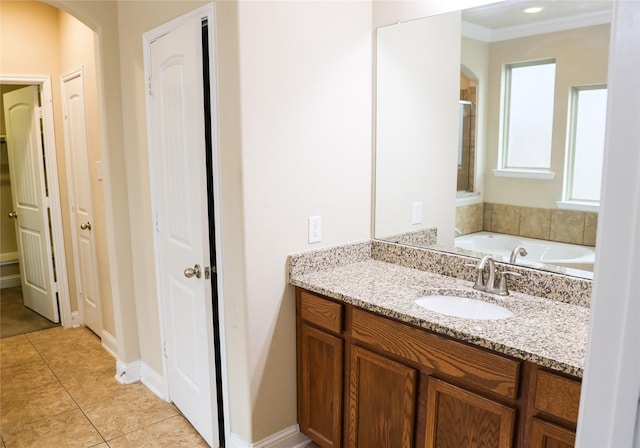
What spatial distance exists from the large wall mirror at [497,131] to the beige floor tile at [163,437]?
1456mm

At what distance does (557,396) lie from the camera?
1408mm

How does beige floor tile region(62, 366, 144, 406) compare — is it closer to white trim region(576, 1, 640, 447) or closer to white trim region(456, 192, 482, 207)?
white trim region(456, 192, 482, 207)

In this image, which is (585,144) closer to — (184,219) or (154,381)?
(184,219)

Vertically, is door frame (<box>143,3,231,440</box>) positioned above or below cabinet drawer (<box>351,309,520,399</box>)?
above

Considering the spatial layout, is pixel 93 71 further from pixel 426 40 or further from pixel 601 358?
pixel 601 358

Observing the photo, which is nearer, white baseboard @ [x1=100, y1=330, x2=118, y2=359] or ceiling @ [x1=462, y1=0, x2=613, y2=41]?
ceiling @ [x1=462, y1=0, x2=613, y2=41]

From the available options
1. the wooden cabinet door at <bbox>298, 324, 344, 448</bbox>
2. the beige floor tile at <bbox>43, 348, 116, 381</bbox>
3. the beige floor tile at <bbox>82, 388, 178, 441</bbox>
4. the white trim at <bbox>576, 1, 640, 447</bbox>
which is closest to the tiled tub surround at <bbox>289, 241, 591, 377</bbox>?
the wooden cabinet door at <bbox>298, 324, 344, 448</bbox>

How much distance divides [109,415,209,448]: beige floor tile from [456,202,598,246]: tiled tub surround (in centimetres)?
175

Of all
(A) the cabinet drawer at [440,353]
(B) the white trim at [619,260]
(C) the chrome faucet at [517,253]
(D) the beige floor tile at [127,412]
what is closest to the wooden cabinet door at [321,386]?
(A) the cabinet drawer at [440,353]

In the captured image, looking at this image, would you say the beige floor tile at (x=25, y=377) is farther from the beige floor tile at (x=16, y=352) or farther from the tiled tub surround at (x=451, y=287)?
the tiled tub surround at (x=451, y=287)

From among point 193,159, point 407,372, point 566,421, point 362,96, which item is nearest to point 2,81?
point 193,159

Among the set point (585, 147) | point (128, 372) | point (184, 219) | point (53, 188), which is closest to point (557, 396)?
point (585, 147)

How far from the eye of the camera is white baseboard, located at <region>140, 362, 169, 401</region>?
295 centimetres

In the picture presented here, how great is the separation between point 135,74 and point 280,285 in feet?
5.01
